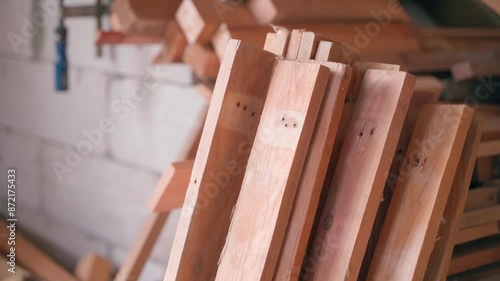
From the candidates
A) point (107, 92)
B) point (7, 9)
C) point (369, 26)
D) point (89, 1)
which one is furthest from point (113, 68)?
point (369, 26)

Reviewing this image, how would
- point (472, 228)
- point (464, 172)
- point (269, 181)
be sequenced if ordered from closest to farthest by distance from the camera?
point (269, 181) → point (464, 172) → point (472, 228)

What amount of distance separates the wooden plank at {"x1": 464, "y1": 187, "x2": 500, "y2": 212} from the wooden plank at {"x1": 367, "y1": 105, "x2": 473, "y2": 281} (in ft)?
1.40

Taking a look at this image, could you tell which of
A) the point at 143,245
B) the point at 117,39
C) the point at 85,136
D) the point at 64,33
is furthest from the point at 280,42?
the point at 85,136

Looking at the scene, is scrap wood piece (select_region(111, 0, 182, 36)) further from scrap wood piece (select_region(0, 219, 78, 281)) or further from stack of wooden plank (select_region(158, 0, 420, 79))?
scrap wood piece (select_region(0, 219, 78, 281))

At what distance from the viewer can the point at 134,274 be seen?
1815mm

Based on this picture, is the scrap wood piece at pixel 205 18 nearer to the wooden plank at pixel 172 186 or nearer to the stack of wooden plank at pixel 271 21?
the stack of wooden plank at pixel 271 21

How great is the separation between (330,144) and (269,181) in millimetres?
116

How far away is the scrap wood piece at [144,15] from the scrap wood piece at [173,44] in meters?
0.02

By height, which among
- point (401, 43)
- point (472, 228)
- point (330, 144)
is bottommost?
point (472, 228)

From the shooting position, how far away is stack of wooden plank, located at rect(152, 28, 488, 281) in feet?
2.93

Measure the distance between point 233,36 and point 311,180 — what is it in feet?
2.24

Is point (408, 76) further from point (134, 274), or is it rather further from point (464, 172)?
point (134, 274)

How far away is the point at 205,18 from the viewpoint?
1.46m

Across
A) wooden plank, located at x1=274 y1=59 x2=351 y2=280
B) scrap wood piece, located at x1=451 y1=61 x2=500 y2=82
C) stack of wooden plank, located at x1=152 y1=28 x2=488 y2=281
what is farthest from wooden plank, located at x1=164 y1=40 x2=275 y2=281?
scrap wood piece, located at x1=451 y1=61 x2=500 y2=82
